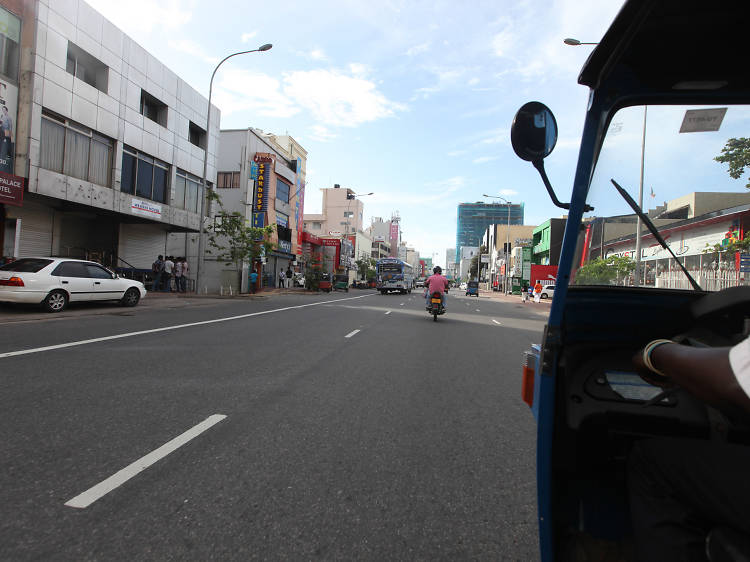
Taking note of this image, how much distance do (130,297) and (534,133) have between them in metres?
16.3

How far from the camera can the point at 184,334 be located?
9578mm

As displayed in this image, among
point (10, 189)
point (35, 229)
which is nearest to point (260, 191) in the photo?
point (35, 229)

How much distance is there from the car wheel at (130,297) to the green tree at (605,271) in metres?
15.9

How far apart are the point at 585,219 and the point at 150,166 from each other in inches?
984

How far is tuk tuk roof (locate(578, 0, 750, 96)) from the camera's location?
63.2 inches

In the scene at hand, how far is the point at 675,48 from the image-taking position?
180cm

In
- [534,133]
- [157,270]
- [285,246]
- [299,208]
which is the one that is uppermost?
[299,208]

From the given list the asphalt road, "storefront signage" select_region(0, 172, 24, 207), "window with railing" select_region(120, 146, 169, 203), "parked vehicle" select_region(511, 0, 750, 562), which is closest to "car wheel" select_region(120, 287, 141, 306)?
"storefront signage" select_region(0, 172, 24, 207)

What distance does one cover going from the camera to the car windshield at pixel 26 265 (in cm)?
1181

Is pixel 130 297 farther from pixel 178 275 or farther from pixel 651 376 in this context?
pixel 651 376

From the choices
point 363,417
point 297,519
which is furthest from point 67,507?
point 363,417

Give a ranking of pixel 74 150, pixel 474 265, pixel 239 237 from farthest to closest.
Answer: pixel 474 265 → pixel 239 237 → pixel 74 150

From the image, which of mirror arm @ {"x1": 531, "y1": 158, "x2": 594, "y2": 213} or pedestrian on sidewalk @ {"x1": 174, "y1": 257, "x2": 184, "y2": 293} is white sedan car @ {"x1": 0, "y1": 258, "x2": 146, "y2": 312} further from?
mirror arm @ {"x1": 531, "y1": 158, "x2": 594, "y2": 213}

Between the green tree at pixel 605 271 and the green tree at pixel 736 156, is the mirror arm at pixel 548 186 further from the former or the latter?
the green tree at pixel 736 156
